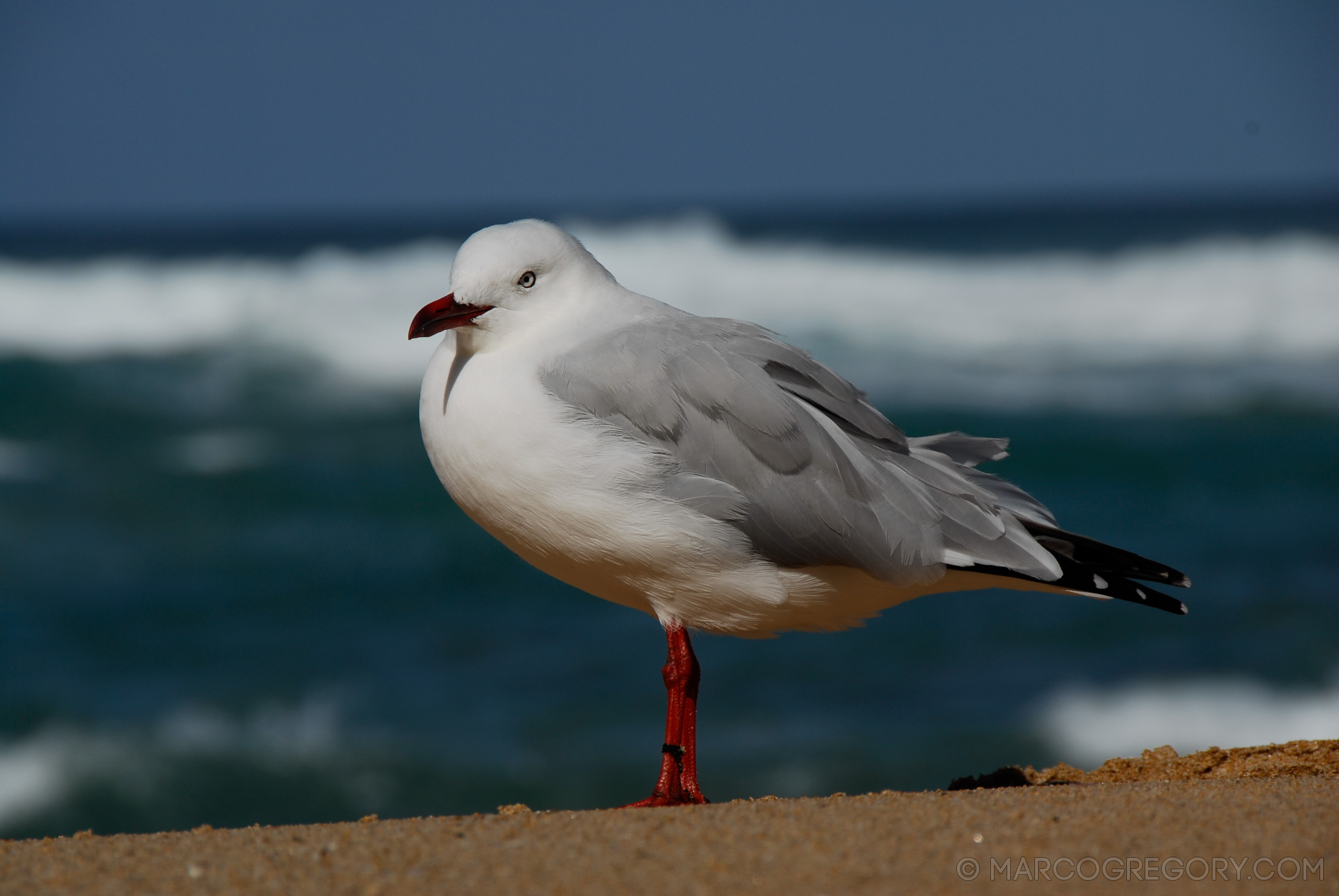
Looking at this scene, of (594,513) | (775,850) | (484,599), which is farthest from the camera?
(484,599)

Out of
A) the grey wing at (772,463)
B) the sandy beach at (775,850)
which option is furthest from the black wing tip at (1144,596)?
the sandy beach at (775,850)

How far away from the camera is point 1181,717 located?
7.75m

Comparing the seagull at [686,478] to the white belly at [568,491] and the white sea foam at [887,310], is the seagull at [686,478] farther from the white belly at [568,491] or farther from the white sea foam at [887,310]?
the white sea foam at [887,310]

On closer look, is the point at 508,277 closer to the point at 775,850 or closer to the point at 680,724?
the point at 680,724

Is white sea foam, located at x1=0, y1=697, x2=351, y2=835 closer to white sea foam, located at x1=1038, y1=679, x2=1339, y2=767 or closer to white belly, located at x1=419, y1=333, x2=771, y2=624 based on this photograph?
white sea foam, located at x1=1038, y1=679, x2=1339, y2=767

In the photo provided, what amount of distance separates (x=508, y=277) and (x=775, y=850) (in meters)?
1.87

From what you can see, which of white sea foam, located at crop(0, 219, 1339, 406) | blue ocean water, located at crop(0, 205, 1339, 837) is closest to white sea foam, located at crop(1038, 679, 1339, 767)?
blue ocean water, located at crop(0, 205, 1339, 837)

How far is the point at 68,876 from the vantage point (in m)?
2.42

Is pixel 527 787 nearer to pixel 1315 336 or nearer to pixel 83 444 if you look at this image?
pixel 83 444

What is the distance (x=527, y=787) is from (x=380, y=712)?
1.19 m

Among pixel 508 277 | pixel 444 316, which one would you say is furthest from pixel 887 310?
pixel 444 316

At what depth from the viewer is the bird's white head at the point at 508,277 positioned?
3572 millimetres

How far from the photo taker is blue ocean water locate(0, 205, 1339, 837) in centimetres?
755

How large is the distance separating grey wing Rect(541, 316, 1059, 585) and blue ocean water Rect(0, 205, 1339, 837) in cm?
407
